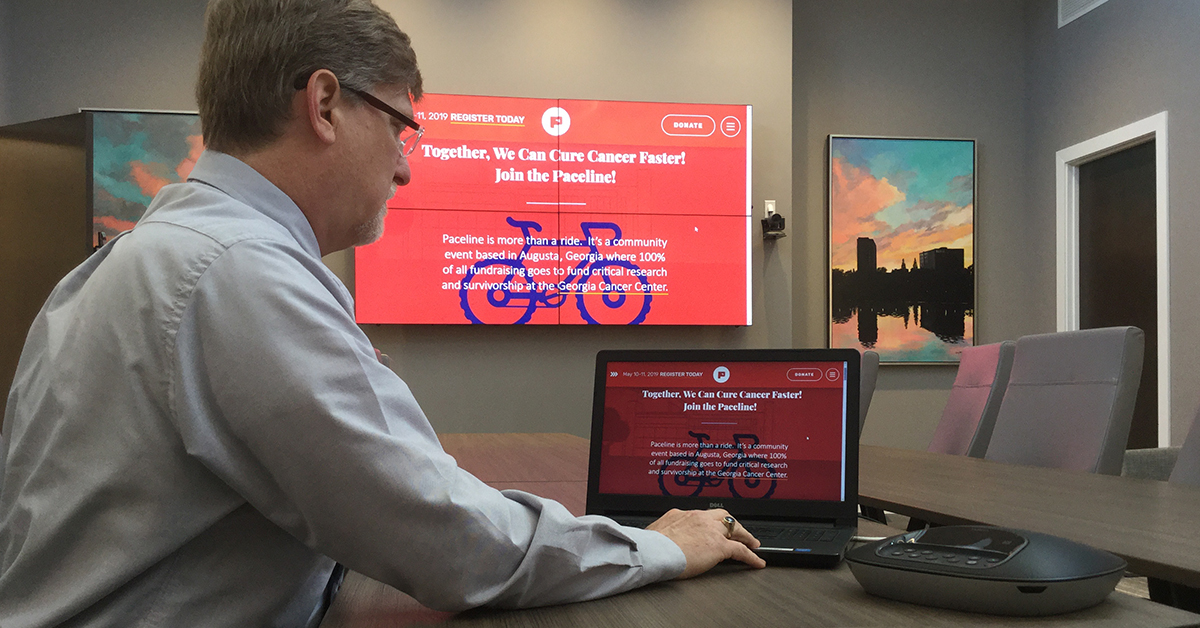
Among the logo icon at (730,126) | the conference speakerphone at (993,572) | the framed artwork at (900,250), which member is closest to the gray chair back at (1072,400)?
the conference speakerphone at (993,572)

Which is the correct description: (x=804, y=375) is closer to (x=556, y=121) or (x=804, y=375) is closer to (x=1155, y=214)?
(x=556, y=121)

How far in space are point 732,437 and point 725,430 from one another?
1cm

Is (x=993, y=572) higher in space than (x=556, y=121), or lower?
lower

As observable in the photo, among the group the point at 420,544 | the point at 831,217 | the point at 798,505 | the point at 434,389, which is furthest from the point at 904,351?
the point at 420,544

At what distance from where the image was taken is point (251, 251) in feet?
2.73

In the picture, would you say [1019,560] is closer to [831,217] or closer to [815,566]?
[815,566]

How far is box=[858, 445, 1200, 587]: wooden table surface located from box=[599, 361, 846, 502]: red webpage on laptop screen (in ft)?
1.18

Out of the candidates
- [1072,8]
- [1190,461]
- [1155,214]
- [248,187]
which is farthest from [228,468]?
[1072,8]

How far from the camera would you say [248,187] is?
1.00 m

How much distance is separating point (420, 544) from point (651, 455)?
1.65 feet

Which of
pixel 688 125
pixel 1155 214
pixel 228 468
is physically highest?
pixel 688 125

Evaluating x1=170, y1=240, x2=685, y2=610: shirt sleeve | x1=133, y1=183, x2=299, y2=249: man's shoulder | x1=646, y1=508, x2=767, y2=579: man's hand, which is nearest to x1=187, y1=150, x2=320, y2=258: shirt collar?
x1=133, y1=183, x2=299, y2=249: man's shoulder

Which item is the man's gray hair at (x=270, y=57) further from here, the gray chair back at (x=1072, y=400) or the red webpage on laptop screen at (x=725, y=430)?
the gray chair back at (x=1072, y=400)

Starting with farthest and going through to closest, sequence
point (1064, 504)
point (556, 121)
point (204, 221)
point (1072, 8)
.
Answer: point (1072, 8), point (556, 121), point (1064, 504), point (204, 221)
